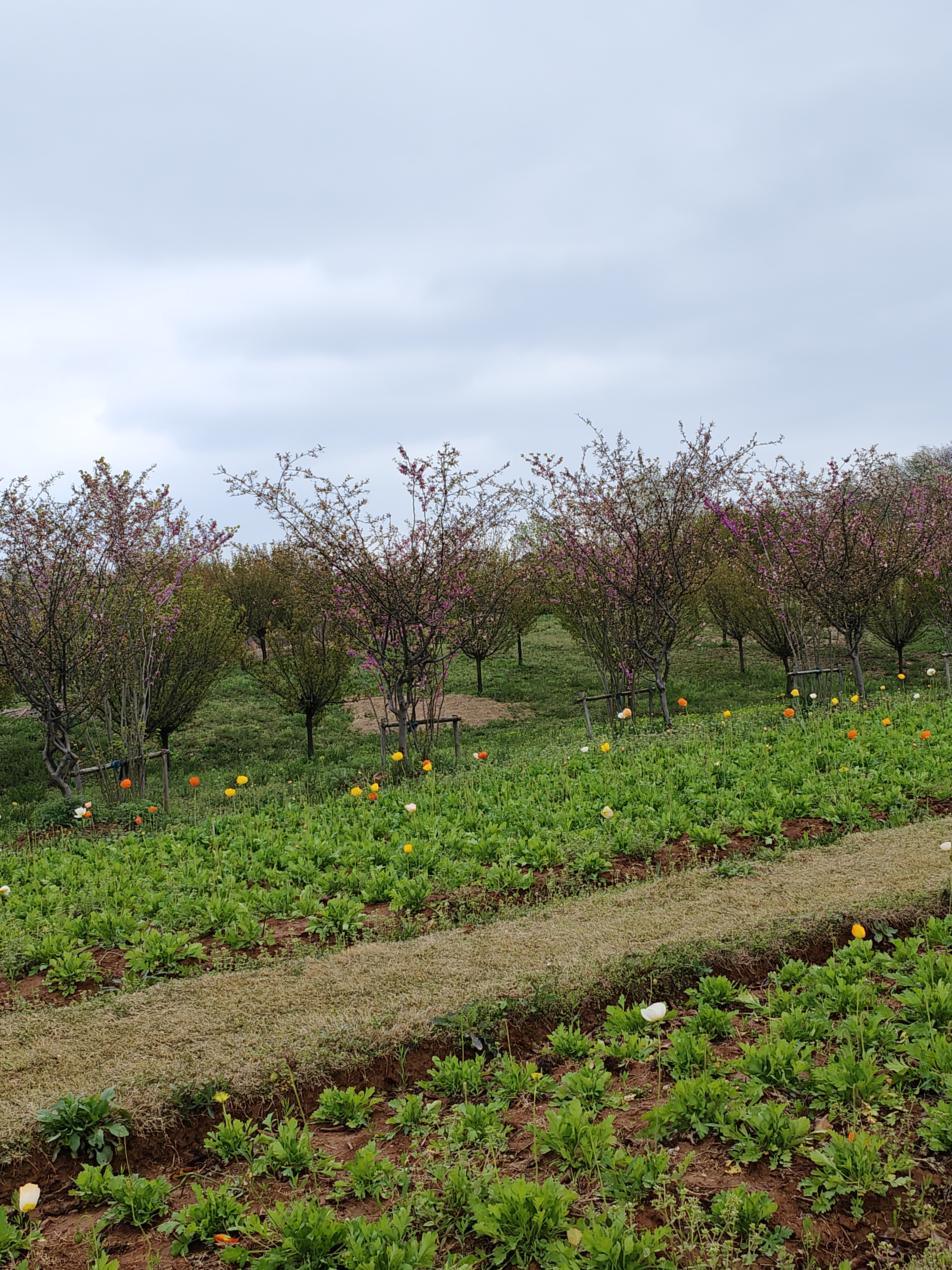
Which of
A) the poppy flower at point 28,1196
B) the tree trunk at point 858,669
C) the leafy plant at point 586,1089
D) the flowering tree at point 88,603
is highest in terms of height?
the flowering tree at point 88,603

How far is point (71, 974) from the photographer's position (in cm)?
407

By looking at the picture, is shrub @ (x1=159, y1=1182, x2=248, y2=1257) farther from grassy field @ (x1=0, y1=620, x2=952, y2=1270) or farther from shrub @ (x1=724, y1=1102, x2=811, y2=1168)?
shrub @ (x1=724, y1=1102, x2=811, y2=1168)

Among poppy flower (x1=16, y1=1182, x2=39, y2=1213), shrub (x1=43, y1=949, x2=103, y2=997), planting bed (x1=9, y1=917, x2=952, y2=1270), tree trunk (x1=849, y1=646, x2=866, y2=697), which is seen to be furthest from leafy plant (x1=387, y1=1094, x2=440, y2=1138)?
tree trunk (x1=849, y1=646, x2=866, y2=697)

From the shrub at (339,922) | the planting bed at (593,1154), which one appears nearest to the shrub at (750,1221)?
the planting bed at (593,1154)

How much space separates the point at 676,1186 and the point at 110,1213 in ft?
5.72

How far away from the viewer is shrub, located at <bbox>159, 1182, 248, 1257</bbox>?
2.29 meters

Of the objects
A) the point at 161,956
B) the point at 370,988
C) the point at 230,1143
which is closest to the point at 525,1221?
the point at 230,1143

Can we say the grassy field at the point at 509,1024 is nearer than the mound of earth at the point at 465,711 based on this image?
Yes

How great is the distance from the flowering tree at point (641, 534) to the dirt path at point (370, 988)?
18.1 feet

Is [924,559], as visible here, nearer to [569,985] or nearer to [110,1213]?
[569,985]

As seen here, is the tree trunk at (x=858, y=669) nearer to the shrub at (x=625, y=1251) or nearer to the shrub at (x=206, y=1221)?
the shrub at (x=625, y=1251)

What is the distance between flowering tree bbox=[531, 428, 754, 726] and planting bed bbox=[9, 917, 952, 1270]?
7075 mm

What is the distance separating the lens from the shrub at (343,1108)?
9.31ft

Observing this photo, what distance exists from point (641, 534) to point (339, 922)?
7.11m
